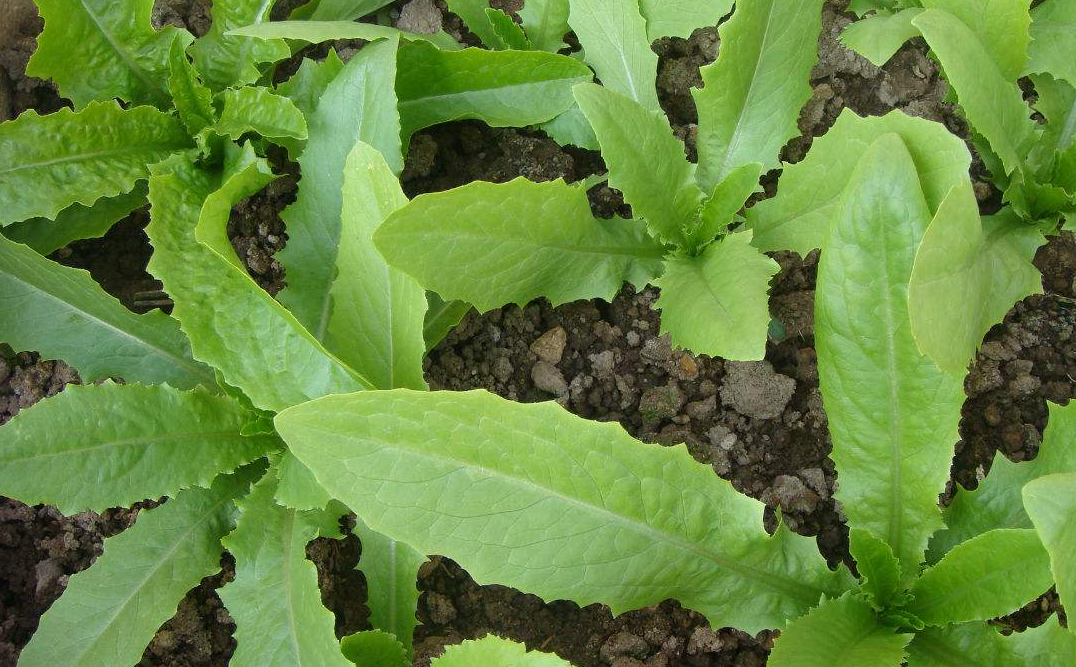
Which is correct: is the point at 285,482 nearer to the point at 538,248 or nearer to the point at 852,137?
the point at 538,248

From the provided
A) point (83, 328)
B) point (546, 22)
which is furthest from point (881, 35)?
point (83, 328)

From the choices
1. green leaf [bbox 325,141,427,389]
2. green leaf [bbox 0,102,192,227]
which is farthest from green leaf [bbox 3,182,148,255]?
green leaf [bbox 325,141,427,389]

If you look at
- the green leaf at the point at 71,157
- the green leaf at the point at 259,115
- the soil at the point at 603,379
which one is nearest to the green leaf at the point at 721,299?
the soil at the point at 603,379

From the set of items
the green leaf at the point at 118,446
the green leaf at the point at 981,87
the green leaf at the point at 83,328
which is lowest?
the green leaf at the point at 118,446

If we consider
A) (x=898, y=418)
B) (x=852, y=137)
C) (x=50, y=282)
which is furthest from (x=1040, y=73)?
(x=50, y=282)

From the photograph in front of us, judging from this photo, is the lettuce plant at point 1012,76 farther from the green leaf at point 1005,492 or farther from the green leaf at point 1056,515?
the green leaf at point 1056,515

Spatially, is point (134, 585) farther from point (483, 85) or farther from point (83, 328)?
point (483, 85)

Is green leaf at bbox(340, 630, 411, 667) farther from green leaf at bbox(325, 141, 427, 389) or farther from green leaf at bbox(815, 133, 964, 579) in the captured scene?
green leaf at bbox(815, 133, 964, 579)
